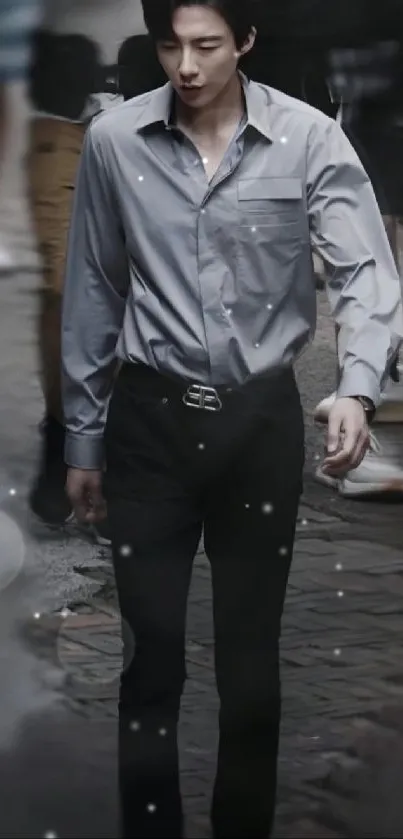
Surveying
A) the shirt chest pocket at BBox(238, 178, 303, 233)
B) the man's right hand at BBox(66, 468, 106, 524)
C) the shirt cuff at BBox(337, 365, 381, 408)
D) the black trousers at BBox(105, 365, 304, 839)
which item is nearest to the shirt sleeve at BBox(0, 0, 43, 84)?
the shirt chest pocket at BBox(238, 178, 303, 233)

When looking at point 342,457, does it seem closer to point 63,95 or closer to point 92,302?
point 92,302

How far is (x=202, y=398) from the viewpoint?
3.46m

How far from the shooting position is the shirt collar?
11.5ft

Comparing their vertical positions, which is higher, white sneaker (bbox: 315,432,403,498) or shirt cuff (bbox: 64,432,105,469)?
shirt cuff (bbox: 64,432,105,469)

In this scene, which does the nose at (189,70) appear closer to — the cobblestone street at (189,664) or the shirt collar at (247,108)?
the shirt collar at (247,108)

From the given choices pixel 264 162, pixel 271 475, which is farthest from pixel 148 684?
pixel 264 162

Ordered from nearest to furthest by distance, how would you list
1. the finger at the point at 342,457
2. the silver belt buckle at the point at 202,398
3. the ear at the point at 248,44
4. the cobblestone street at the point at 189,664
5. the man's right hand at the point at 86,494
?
the finger at the point at 342,457 → the silver belt buckle at the point at 202,398 → the ear at the point at 248,44 → the man's right hand at the point at 86,494 → the cobblestone street at the point at 189,664

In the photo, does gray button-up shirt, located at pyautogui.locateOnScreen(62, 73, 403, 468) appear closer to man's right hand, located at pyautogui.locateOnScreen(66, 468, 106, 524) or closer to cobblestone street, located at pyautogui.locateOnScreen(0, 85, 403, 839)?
man's right hand, located at pyautogui.locateOnScreen(66, 468, 106, 524)

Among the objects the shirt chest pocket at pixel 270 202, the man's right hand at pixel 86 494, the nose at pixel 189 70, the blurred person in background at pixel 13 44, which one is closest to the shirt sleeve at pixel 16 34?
the blurred person in background at pixel 13 44

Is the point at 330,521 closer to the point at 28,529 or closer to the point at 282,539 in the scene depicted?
the point at 282,539

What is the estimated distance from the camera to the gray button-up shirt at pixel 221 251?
348cm

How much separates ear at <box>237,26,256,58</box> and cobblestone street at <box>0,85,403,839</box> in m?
0.75

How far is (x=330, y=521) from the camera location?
3865mm

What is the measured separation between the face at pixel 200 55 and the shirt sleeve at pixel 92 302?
0.19 meters
